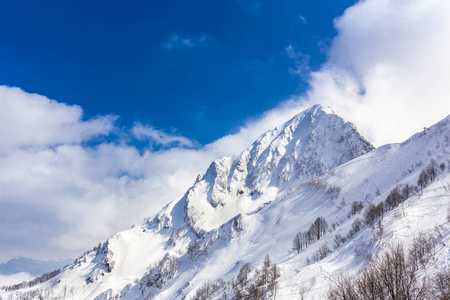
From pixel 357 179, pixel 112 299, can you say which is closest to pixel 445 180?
pixel 357 179

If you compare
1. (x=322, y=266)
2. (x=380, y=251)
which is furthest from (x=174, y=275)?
(x=380, y=251)

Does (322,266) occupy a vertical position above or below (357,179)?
below

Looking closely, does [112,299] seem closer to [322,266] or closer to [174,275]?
[174,275]

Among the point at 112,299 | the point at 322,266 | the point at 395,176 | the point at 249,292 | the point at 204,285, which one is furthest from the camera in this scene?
the point at 112,299

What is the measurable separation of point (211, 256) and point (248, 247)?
75.4 feet

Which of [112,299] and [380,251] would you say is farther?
[112,299]

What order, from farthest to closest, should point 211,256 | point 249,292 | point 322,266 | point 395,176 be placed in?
1. point 211,256
2. point 395,176
3. point 249,292
4. point 322,266

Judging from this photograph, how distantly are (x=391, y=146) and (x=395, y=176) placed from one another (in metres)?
39.0

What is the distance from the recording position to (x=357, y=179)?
6033 inches

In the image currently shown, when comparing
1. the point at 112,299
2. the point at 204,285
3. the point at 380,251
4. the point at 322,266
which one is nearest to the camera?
the point at 380,251

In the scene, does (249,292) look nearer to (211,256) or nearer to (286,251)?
(286,251)

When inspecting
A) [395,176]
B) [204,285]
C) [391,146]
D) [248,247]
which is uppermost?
[391,146]

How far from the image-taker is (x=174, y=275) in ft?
502

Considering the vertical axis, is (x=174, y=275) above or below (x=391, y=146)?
below
